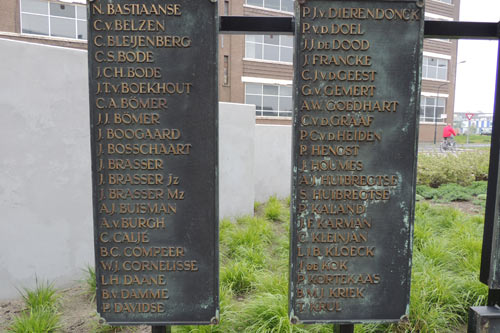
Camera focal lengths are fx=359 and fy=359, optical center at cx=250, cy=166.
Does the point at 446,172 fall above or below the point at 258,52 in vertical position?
below

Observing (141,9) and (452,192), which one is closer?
(141,9)

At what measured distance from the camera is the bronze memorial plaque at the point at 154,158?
6.86ft

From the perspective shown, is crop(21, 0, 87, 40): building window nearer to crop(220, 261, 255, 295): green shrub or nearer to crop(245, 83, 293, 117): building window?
crop(245, 83, 293, 117): building window

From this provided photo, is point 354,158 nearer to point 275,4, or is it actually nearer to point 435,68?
point 275,4

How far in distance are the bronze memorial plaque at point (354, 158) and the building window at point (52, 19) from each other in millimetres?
22730

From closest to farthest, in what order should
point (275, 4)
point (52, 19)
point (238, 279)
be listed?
point (238, 279) < point (52, 19) < point (275, 4)

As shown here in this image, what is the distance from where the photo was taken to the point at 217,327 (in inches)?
119

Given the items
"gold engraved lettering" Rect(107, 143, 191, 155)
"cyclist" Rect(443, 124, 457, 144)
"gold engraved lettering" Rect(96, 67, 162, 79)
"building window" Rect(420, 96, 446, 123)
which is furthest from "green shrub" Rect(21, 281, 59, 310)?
"building window" Rect(420, 96, 446, 123)

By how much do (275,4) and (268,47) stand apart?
3.45 metres

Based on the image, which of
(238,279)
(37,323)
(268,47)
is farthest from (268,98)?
(37,323)

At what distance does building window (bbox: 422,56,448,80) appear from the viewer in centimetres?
3309

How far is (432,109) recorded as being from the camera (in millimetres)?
34281

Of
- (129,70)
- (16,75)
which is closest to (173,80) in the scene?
(129,70)

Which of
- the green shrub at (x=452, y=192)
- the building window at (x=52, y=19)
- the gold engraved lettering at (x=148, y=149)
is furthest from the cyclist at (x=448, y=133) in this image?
the gold engraved lettering at (x=148, y=149)
